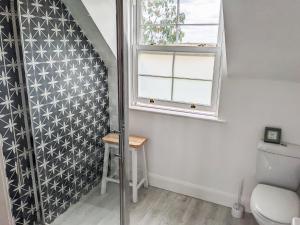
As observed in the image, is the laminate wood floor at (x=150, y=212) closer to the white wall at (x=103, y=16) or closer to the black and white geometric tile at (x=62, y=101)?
the black and white geometric tile at (x=62, y=101)

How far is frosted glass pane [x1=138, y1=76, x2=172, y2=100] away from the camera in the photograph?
2.46m

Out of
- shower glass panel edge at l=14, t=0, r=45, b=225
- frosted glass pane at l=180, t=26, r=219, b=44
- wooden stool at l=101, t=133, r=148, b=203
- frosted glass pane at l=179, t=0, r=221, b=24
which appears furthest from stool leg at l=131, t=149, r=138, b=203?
frosted glass pane at l=179, t=0, r=221, b=24

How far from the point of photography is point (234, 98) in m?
2.13

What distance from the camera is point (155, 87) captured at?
2510 mm

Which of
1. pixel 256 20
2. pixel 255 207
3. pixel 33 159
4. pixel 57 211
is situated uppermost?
pixel 256 20

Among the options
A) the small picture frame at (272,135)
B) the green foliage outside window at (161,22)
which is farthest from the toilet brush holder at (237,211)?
the green foliage outside window at (161,22)

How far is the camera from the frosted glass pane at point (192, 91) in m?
2.31

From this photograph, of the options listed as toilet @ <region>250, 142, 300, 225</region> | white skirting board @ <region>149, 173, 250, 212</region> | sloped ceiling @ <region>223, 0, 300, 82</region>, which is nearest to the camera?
sloped ceiling @ <region>223, 0, 300, 82</region>

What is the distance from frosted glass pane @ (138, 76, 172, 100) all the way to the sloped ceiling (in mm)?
633

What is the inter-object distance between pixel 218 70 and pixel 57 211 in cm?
187

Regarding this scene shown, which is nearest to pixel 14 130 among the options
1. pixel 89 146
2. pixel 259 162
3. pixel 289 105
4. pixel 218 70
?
pixel 89 146

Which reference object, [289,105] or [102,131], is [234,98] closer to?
[289,105]

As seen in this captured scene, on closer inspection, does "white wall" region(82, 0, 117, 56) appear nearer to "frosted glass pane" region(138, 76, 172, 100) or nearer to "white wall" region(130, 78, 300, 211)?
"frosted glass pane" region(138, 76, 172, 100)

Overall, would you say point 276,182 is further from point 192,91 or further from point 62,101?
point 62,101
